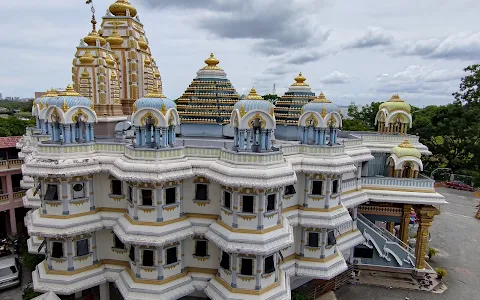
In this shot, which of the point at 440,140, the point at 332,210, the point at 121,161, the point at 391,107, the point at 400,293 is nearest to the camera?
the point at 121,161

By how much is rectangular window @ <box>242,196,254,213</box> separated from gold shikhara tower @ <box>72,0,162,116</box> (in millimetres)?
12605

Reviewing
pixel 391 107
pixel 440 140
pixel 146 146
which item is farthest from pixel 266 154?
pixel 440 140

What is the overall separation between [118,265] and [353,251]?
1474cm

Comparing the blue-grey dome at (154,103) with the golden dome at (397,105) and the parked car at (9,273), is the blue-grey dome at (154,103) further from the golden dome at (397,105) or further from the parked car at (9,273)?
the golden dome at (397,105)

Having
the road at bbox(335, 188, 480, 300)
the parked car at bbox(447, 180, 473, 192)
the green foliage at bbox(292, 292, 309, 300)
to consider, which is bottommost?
the road at bbox(335, 188, 480, 300)

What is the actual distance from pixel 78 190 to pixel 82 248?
2.83 m

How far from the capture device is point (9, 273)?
19766 millimetres

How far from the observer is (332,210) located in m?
16.7

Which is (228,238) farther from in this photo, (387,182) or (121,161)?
(387,182)

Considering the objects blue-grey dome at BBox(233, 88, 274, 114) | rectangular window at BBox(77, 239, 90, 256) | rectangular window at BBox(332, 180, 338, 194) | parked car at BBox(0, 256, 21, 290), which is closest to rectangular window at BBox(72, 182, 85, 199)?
rectangular window at BBox(77, 239, 90, 256)

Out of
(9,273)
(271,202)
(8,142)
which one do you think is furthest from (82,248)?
(8,142)

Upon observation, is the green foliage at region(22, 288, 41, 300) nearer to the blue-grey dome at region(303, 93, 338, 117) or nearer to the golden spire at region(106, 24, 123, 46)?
the blue-grey dome at region(303, 93, 338, 117)

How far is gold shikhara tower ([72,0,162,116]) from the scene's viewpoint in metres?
20.7

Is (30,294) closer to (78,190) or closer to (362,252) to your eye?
(78,190)
